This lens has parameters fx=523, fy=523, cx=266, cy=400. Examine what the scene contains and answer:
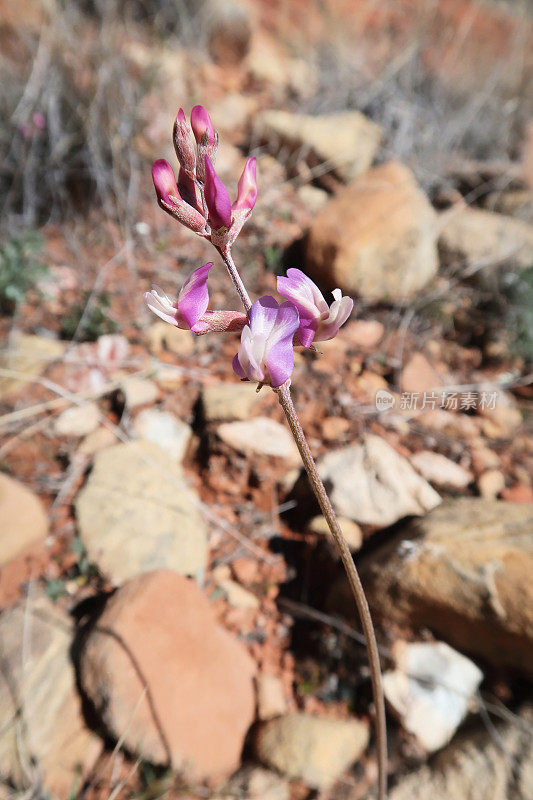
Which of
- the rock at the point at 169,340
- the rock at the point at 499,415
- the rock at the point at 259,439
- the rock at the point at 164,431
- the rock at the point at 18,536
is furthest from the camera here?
the rock at the point at 169,340

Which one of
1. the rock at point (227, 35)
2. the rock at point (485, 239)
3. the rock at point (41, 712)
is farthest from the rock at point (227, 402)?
the rock at point (227, 35)

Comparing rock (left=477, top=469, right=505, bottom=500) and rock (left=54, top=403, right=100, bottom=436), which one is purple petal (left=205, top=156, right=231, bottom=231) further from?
rock (left=477, top=469, right=505, bottom=500)

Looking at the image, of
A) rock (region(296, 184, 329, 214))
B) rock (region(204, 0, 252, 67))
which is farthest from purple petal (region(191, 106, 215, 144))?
rock (region(204, 0, 252, 67))

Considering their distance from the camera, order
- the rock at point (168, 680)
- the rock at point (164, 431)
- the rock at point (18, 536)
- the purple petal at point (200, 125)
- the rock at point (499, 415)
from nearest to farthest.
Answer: the purple petal at point (200, 125) < the rock at point (168, 680) < the rock at point (18, 536) < the rock at point (164, 431) < the rock at point (499, 415)

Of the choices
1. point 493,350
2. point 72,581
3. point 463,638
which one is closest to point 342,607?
point 463,638

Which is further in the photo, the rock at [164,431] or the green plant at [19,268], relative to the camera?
the green plant at [19,268]

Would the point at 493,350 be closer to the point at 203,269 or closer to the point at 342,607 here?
the point at 342,607

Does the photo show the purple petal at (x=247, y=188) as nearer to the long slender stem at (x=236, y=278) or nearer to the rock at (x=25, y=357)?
the long slender stem at (x=236, y=278)

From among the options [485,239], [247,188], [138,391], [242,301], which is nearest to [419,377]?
[485,239]
